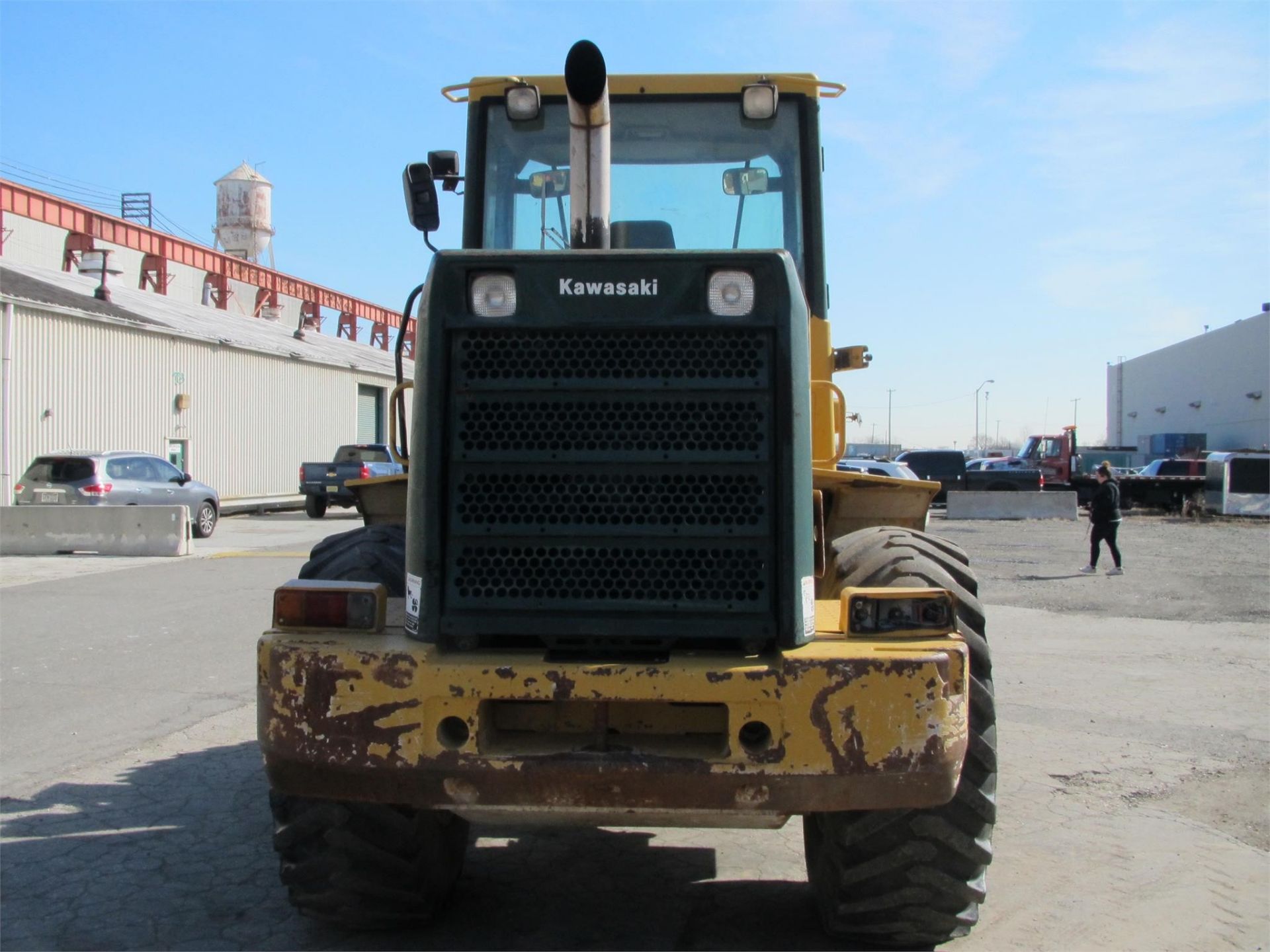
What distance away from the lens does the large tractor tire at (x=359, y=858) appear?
371 cm

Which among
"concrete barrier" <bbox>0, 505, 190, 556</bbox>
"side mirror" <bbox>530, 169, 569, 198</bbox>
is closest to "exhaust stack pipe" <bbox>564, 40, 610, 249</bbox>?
"side mirror" <bbox>530, 169, 569, 198</bbox>

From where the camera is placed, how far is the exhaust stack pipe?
12.0ft

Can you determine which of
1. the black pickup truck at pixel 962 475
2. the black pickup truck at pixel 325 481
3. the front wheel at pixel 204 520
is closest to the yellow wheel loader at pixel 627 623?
the front wheel at pixel 204 520

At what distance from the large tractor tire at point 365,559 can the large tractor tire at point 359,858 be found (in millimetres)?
18

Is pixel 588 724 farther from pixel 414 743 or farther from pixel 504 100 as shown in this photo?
pixel 504 100

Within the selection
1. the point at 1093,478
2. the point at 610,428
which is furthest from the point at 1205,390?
the point at 610,428

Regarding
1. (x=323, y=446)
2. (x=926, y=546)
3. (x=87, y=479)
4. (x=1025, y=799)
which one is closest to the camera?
(x=926, y=546)

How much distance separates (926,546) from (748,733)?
46.8 inches

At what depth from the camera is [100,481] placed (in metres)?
19.6

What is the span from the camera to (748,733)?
318 centimetres

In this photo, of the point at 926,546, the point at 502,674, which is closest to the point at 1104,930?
the point at 926,546

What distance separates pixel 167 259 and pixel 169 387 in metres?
16.2

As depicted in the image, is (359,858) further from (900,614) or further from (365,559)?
(900,614)

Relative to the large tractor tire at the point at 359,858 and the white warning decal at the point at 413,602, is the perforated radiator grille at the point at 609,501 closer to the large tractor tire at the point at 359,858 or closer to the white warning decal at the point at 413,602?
the white warning decal at the point at 413,602
